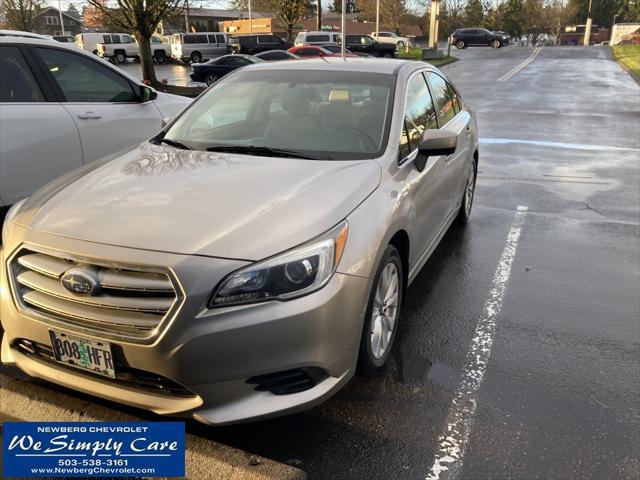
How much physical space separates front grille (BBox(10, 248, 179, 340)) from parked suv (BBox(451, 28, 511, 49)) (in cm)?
5634

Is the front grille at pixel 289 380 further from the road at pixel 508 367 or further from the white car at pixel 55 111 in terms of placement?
the white car at pixel 55 111

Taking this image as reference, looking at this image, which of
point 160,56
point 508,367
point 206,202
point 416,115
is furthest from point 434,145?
point 160,56

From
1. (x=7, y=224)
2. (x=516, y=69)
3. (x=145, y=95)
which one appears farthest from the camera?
(x=516, y=69)

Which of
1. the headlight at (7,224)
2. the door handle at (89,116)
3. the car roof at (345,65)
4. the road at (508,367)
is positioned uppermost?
the car roof at (345,65)

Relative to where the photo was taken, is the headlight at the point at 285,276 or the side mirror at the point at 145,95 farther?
the side mirror at the point at 145,95

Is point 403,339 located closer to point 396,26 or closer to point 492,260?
point 492,260

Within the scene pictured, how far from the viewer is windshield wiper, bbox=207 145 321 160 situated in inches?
130

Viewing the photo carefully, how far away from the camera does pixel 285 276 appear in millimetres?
2318

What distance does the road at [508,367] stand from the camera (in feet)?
8.38

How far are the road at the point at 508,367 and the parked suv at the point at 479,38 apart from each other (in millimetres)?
51350

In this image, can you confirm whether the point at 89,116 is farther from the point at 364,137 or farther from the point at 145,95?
the point at 364,137

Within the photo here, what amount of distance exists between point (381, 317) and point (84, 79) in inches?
145

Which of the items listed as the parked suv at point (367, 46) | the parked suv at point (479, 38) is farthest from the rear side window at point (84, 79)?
the parked suv at point (479, 38)

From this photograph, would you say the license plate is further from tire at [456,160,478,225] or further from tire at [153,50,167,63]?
tire at [153,50,167,63]
